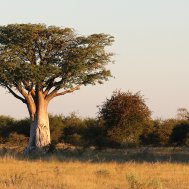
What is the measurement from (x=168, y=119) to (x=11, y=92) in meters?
13.9

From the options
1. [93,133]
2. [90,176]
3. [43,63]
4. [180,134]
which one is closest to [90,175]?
[90,176]

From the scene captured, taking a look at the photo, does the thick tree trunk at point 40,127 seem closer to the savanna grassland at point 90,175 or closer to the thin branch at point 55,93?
the thin branch at point 55,93

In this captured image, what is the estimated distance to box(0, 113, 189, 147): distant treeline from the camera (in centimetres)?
4319

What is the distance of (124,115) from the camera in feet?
134

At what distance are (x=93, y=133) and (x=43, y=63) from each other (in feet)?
39.9

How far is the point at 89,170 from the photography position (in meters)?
22.6

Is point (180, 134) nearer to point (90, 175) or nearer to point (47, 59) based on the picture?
point (47, 59)

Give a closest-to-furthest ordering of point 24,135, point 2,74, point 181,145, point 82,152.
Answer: point 82,152 < point 2,74 < point 181,145 < point 24,135

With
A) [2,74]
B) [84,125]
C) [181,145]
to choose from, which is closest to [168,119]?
[181,145]

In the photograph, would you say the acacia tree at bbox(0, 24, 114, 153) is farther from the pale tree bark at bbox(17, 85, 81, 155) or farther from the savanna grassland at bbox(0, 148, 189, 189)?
the savanna grassland at bbox(0, 148, 189, 189)

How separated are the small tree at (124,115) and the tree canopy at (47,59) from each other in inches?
147

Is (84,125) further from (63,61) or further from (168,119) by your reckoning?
(63,61)

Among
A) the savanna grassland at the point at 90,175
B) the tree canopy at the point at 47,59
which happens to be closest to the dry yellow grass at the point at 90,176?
the savanna grassland at the point at 90,175

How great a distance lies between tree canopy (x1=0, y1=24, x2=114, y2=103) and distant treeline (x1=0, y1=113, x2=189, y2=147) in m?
6.29
